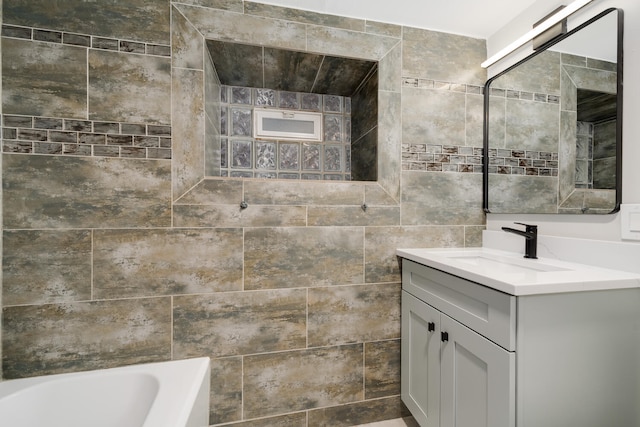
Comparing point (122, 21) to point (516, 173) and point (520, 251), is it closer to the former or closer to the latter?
point (516, 173)

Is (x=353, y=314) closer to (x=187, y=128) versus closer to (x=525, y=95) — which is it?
(x=187, y=128)

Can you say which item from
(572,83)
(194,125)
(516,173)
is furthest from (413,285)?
(194,125)

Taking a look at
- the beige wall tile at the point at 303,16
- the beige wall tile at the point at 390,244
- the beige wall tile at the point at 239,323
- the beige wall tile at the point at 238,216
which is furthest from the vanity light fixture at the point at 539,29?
the beige wall tile at the point at 239,323

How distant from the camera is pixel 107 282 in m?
1.29

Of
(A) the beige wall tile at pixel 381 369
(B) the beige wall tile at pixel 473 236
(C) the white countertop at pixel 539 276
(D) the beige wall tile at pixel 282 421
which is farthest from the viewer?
(B) the beige wall tile at pixel 473 236

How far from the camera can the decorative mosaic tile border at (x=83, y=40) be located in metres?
1.21

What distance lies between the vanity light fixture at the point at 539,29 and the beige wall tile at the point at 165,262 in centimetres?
170

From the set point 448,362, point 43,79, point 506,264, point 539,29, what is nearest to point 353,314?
point 448,362

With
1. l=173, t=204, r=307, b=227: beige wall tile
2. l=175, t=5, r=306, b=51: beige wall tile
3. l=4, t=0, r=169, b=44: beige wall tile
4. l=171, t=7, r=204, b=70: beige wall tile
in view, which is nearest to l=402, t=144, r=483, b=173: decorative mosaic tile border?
l=173, t=204, r=307, b=227: beige wall tile

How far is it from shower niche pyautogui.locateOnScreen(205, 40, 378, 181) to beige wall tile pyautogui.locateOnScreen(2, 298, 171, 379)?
79cm

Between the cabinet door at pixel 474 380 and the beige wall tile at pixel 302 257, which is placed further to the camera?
the beige wall tile at pixel 302 257

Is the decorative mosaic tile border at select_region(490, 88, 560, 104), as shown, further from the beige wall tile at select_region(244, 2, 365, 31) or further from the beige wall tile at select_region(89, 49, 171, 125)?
the beige wall tile at select_region(89, 49, 171, 125)

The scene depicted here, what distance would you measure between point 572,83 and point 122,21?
6.79ft

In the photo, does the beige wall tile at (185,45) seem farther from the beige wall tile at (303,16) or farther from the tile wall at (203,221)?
the beige wall tile at (303,16)
